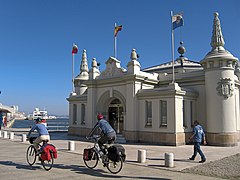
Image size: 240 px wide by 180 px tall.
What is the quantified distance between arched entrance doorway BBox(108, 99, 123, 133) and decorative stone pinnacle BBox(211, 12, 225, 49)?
28.6ft

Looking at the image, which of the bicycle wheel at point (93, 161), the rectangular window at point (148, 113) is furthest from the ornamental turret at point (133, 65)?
the bicycle wheel at point (93, 161)

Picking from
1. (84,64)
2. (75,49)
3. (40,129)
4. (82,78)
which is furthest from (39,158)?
(75,49)

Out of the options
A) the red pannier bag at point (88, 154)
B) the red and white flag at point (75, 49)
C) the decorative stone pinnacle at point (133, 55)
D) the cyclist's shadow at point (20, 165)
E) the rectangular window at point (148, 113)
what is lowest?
the cyclist's shadow at point (20, 165)

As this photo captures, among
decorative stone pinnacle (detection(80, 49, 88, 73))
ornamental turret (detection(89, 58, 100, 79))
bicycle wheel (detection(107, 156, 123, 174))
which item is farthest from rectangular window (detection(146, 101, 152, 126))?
decorative stone pinnacle (detection(80, 49, 88, 73))

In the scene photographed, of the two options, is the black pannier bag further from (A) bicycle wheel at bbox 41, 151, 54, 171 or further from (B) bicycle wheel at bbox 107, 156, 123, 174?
(A) bicycle wheel at bbox 41, 151, 54, 171

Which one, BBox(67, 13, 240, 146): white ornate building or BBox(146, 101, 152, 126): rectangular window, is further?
BBox(146, 101, 152, 126): rectangular window

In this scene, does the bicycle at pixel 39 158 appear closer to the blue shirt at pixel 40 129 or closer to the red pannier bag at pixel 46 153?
the red pannier bag at pixel 46 153

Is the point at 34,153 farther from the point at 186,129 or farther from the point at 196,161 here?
the point at 186,129

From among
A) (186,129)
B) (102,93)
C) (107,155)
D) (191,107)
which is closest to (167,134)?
(186,129)

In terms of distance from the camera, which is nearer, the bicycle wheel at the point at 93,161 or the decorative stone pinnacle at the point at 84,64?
the bicycle wheel at the point at 93,161

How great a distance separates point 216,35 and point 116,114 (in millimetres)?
10155

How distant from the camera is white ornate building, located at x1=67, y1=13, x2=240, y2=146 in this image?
1675cm

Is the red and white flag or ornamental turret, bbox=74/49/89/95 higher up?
the red and white flag

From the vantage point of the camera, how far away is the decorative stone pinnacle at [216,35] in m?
18.0
